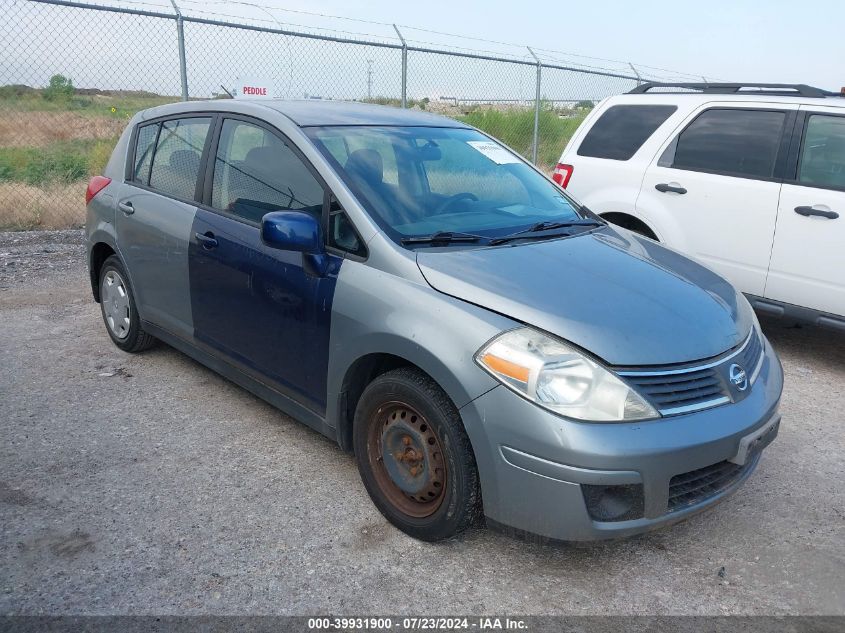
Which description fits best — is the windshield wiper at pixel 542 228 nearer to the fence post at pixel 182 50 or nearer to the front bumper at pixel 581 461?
the front bumper at pixel 581 461

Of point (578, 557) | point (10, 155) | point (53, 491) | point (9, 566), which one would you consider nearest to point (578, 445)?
point (578, 557)

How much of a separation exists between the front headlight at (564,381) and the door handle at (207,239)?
6.06 ft

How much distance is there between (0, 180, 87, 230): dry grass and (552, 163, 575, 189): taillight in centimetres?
608

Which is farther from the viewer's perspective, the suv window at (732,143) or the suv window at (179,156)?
the suv window at (732,143)

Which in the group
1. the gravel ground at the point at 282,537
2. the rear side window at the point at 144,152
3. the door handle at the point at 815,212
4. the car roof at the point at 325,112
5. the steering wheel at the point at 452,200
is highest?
the car roof at the point at 325,112

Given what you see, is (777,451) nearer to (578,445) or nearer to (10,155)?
(578,445)

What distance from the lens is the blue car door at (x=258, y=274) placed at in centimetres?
335

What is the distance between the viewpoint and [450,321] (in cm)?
277

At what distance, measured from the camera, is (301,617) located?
2.57m

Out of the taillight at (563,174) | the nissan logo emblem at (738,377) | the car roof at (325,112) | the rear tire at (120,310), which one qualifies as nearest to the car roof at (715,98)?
the taillight at (563,174)

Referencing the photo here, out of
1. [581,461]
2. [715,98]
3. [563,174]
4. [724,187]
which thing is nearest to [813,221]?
[724,187]

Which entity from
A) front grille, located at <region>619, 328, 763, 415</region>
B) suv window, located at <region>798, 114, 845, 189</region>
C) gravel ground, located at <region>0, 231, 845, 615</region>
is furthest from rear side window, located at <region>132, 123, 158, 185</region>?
suv window, located at <region>798, 114, 845, 189</region>

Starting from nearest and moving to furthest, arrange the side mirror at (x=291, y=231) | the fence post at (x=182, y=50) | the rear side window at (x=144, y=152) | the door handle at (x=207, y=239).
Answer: the side mirror at (x=291, y=231), the door handle at (x=207, y=239), the rear side window at (x=144, y=152), the fence post at (x=182, y=50)

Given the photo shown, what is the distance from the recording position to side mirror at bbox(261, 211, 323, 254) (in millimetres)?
3125
